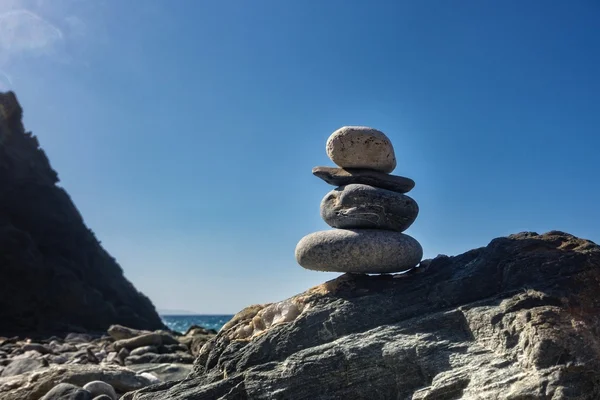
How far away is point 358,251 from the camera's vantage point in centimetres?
760

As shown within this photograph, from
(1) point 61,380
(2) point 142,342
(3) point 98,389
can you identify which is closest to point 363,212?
(3) point 98,389

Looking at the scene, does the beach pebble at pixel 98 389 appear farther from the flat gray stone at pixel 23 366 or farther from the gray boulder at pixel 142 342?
the gray boulder at pixel 142 342

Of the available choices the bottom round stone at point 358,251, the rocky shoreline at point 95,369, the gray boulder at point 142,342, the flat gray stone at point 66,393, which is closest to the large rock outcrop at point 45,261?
the gray boulder at point 142,342

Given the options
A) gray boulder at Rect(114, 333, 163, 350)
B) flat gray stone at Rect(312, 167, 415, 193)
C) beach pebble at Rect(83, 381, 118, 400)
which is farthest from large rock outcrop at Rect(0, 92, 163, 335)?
flat gray stone at Rect(312, 167, 415, 193)

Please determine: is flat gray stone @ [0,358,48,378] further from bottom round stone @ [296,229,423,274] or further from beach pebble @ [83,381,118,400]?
bottom round stone @ [296,229,423,274]

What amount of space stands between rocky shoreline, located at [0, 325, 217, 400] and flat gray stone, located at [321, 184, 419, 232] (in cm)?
368

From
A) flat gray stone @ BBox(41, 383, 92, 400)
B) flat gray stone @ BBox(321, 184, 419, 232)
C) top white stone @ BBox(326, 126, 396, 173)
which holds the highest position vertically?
top white stone @ BBox(326, 126, 396, 173)

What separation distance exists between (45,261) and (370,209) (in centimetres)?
4169

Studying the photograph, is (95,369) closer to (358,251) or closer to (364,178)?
(358,251)

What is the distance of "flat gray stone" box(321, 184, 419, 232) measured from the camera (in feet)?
26.5

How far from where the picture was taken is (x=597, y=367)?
5625 millimetres

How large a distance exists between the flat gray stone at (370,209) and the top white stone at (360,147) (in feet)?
1.79

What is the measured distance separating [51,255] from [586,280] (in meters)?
46.7

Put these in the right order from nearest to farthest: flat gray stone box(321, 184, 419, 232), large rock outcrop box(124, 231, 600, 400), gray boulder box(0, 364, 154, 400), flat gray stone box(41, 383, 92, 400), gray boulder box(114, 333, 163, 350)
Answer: large rock outcrop box(124, 231, 600, 400)
flat gray stone box(321, 184, 419, 232)
flat gray stone box(41, 383, 92, 400)
gray boulder box(0, 364, 154, 400)
gray boulder box(114, 333, 163, 350)
